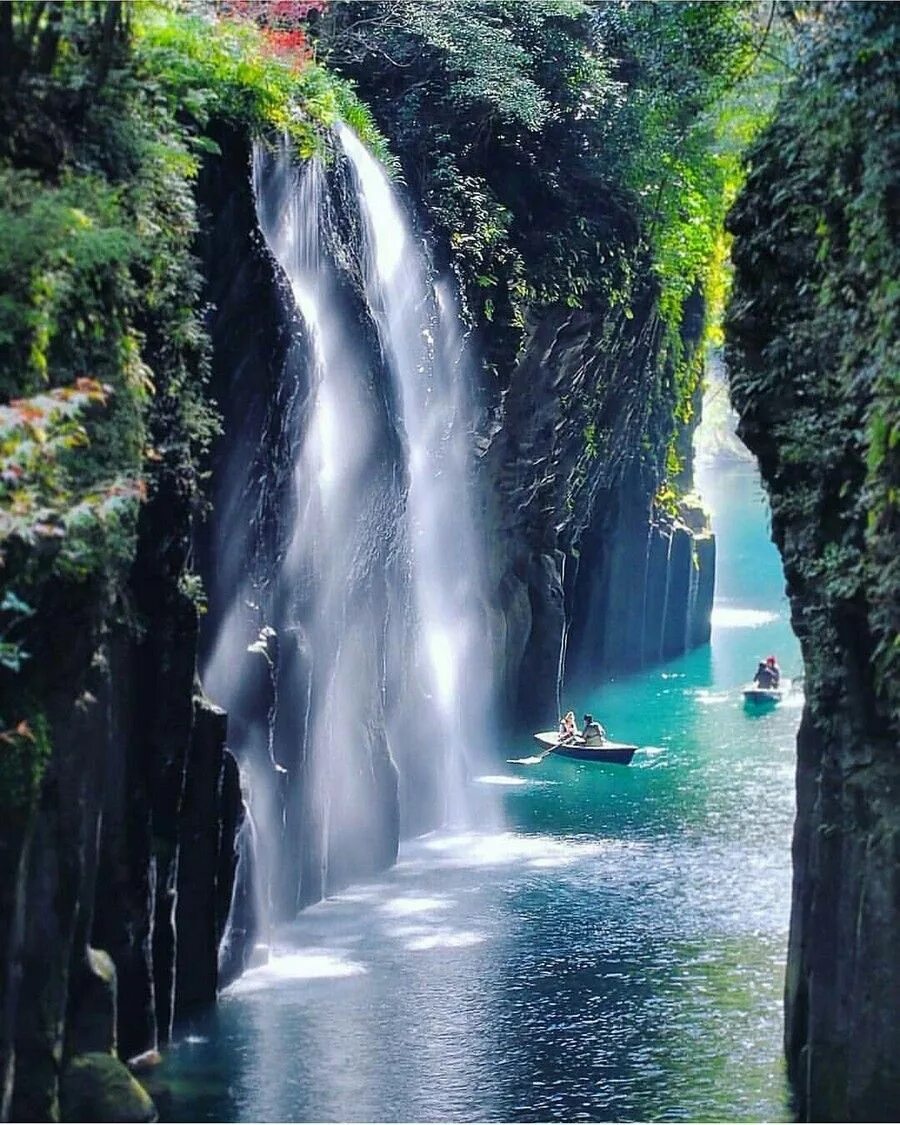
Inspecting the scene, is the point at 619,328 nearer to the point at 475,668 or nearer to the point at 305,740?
the point at 475,668

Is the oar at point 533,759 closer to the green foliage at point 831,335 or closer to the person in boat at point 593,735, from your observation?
the person in boat at point 593,735

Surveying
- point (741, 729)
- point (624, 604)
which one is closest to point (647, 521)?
point (624, 604)

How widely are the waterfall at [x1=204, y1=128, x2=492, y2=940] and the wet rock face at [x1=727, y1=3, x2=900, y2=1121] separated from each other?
22.6ft

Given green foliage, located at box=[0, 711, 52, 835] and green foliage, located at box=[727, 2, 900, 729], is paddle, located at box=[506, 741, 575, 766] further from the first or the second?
green foliage, located at box=[0, 711, 52, 835]

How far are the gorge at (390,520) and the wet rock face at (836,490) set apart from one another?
2.1 inches

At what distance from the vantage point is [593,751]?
36.5 m

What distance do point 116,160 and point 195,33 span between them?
4178 mm

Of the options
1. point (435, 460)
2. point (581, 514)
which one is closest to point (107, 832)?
point (435, 460)

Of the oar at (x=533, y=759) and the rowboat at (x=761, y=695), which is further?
the rowboat at (x=761, y=695)

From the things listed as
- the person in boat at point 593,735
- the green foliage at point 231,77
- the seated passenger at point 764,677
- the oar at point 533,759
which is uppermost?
the green foliage at point 231,77

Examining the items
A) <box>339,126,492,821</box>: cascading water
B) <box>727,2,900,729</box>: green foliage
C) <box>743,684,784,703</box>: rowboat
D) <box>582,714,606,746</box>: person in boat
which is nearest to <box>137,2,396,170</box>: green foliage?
<box>339,126,492,821</box>: cascading water

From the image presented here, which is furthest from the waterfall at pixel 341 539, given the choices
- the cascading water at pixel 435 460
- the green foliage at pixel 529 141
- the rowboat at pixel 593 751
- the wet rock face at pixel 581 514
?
the rowboat at pixel 593 751

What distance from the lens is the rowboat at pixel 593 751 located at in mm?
36406

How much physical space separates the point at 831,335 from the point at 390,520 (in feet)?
39.1
